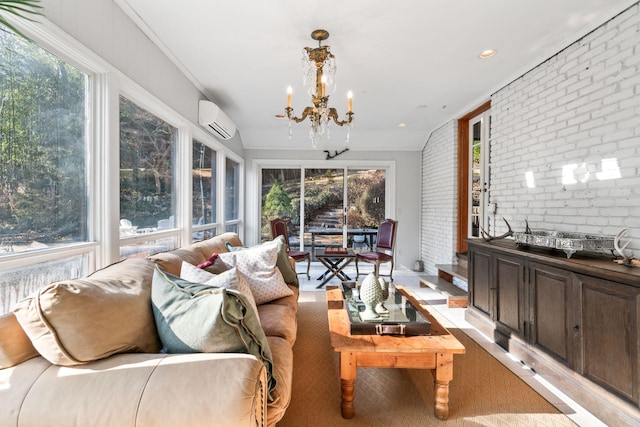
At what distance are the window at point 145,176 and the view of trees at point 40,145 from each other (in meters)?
0.39

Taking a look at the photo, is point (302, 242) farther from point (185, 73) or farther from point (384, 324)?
point (384, 324)

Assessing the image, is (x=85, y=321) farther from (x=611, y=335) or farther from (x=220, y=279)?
(x=611, y=335)

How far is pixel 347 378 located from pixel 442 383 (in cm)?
52

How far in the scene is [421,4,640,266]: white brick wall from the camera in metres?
2.05

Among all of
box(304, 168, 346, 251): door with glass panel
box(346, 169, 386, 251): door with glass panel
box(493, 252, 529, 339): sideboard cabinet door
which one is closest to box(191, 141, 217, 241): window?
box(304, 168, 346, 251): door with glass panel

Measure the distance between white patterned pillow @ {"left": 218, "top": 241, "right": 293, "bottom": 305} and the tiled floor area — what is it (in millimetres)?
1751

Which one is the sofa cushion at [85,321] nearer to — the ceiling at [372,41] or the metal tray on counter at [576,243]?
the ceiling at [372,41]

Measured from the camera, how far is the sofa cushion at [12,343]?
1.04 meters

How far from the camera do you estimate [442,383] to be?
171 cm

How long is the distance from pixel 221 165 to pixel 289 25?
8.73 feet

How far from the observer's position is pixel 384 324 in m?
1.89

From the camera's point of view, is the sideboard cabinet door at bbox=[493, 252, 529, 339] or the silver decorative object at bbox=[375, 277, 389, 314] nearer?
the silver decorative object at bbox=[375, 277, 389, 314]

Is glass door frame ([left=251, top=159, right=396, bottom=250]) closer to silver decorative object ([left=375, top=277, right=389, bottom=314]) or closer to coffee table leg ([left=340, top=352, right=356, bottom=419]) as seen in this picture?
silver decorative object ([left=375, top=277, right=389, bottom=314])

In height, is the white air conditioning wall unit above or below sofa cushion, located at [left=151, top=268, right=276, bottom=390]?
above
